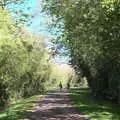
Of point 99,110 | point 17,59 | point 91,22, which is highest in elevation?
point 91,22

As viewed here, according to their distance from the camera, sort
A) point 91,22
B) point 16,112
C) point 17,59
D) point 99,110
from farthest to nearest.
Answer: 1. point 17,59
2. point 99,110
3. point 16,112
4. point 91,22

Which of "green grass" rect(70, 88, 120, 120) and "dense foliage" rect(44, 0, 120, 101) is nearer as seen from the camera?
"dense foliage" rect(44, 0, 120, 101)

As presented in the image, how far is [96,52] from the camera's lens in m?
29.9

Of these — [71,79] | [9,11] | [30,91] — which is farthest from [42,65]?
[71,79]

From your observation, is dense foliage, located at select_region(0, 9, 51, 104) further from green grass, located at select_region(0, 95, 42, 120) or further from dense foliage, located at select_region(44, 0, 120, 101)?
Answer: green grass, located at select_region(0, 95, 42, 120)

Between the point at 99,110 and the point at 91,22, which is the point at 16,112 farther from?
the point at 91,22

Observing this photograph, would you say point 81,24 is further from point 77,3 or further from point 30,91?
point 30,91

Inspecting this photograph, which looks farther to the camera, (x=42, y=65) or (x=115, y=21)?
(x=42, y=65)

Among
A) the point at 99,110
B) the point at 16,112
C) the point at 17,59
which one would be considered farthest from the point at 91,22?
the point at 17,59

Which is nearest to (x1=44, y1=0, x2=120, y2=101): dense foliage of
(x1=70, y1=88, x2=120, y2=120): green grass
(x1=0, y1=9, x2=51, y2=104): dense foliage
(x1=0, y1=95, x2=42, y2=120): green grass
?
(x1=0, y1=9, x2=51, y2=104): dense foliage

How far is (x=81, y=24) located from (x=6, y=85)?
69.1ft

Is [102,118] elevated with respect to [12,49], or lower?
lower

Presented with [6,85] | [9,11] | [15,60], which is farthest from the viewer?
[6,85]

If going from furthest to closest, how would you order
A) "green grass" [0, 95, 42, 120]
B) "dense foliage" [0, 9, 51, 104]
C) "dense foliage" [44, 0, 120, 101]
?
"dense foliage" [0, 9, 51, 104] → "green grass" [0, 95, 42, 120] → "dense foliage" [44, 0, 120, 101]
